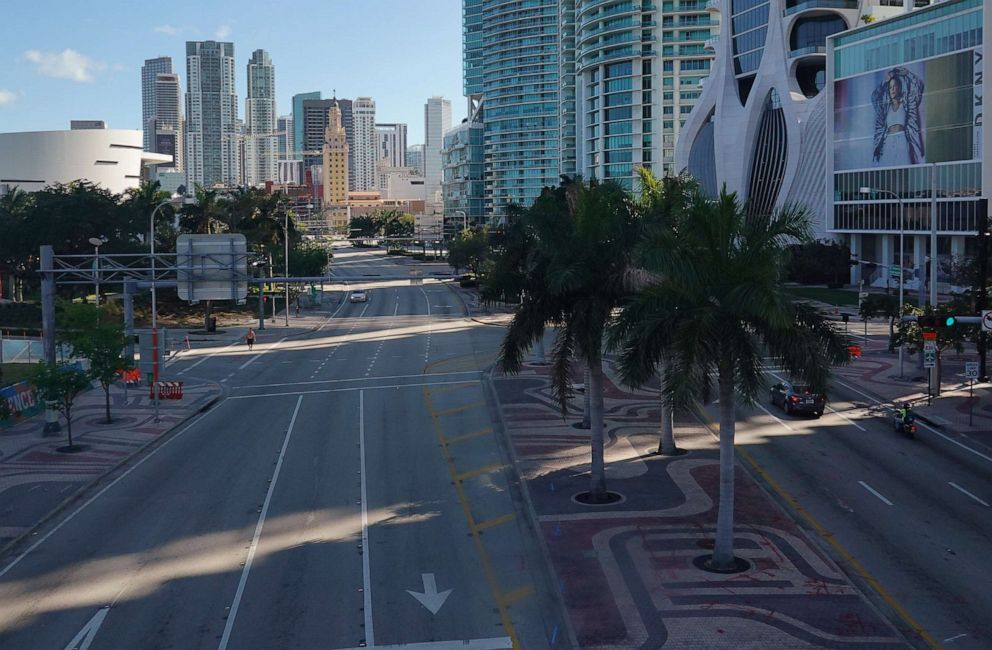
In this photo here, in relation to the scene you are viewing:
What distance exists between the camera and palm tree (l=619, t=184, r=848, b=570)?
66.1 ft

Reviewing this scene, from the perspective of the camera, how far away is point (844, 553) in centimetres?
2267

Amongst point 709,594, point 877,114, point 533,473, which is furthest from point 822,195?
point 709,594

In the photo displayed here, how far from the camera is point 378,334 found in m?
75.1

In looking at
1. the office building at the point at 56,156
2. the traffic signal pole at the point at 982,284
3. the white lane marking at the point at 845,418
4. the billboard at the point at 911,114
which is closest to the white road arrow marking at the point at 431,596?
the white lane marking at the point at 845,418

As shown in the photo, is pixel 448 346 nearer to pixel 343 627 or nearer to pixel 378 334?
pixel 378 334

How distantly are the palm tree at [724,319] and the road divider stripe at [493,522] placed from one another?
5.75 metres

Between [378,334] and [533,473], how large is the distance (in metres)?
46.2

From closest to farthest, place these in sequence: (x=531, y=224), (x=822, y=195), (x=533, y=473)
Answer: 1. (x=531, y=224)
2. (x=533, y=473)
3. (x=822, y=195)

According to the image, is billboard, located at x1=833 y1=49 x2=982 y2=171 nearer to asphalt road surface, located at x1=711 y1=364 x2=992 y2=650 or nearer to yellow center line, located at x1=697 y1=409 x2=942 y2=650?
asphalt road surface, located at x1=711 y1=364 x2=992 y2=650

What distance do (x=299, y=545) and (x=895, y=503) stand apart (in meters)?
14.8

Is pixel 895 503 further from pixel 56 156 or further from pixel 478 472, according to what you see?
pixel 56 156

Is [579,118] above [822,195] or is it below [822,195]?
above

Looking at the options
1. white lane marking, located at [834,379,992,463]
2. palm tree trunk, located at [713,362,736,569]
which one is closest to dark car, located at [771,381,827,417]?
white lane marking, located at [834,379,992,463]

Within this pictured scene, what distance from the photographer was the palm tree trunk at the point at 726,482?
21.3 m
